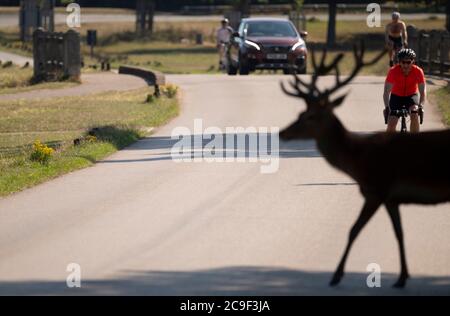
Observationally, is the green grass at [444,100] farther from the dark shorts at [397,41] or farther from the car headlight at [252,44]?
the car headlight at [252,44]

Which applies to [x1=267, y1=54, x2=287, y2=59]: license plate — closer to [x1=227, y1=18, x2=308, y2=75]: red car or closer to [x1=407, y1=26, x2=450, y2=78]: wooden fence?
[x1=227, y1=18, x2=308, y2=75]: red car

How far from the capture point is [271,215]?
1471 centimetres

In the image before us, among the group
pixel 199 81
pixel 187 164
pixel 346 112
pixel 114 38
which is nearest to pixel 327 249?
pixel 187 164

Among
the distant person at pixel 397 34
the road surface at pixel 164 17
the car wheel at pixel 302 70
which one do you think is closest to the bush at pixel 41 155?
the distant person at pixel 397 34

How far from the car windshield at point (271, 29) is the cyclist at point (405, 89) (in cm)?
2130

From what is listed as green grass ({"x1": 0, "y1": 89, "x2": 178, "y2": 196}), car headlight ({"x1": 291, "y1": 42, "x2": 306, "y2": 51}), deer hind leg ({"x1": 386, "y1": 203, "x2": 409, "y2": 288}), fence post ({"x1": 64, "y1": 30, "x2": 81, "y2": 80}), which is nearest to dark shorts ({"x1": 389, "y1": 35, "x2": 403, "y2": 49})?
green grass ({"x1": 0, "y1": 89, "x2": 178, "y2": 196})

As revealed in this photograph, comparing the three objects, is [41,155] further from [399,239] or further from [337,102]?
[399,239]

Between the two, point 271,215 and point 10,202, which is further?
point 10,202

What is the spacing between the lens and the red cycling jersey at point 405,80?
60.5ft

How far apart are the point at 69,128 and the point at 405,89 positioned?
9.84 m

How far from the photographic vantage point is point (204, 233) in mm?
13438

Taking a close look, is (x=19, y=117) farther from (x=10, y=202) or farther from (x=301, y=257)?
(x=301, y=257)

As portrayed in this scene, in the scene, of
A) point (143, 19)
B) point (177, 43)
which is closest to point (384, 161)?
point (177, 43)

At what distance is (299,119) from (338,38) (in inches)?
2525
